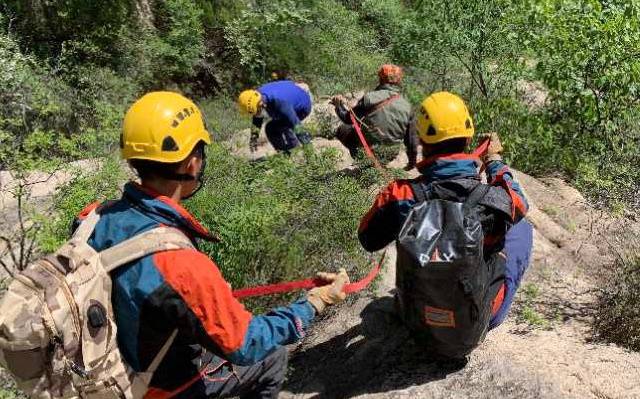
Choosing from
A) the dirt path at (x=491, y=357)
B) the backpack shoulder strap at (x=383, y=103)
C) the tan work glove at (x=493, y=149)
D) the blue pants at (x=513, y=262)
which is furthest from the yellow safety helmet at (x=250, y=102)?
the blue pants at (x=513, y=262)

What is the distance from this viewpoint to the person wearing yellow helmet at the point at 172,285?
2.08 metres

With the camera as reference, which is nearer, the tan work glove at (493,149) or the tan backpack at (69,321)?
the tan backpack at (69,321)

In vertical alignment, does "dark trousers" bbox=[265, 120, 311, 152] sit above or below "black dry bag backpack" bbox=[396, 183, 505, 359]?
below

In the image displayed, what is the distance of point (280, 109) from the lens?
7648 millimetres

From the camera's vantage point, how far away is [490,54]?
7648mm

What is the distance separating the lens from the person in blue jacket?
7489 mm

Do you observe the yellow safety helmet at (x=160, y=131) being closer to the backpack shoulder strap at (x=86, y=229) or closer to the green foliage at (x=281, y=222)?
the backpack shoulder strap at (x=86, y=229)

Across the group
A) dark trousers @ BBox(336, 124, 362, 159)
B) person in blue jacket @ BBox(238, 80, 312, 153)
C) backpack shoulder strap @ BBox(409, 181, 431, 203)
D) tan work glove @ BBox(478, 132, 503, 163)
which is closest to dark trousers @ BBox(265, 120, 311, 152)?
person in blue jacket @ BBox(238, 80, 312, 153)

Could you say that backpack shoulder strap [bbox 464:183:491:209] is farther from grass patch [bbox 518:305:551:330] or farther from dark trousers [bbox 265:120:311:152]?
dark trousers [bbox 265:120:311:152]

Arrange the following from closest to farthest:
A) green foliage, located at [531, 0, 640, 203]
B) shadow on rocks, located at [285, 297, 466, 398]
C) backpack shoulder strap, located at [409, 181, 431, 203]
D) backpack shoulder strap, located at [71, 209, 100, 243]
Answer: backpack shoulder strap, located at [71, 209, 100, 243] → backpack shoulder strap, located at [409, 181, 431, 203] → shadow on rocks, located at [285, 297, 466, 398] → green foliage, located at [531, 0, 640, 203]

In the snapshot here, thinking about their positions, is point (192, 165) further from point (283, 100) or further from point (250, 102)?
point (283, 100)

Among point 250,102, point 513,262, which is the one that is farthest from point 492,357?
point 250,102

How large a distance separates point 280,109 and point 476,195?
499cm

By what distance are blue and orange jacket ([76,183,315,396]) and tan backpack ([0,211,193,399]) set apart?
0.17 ft
